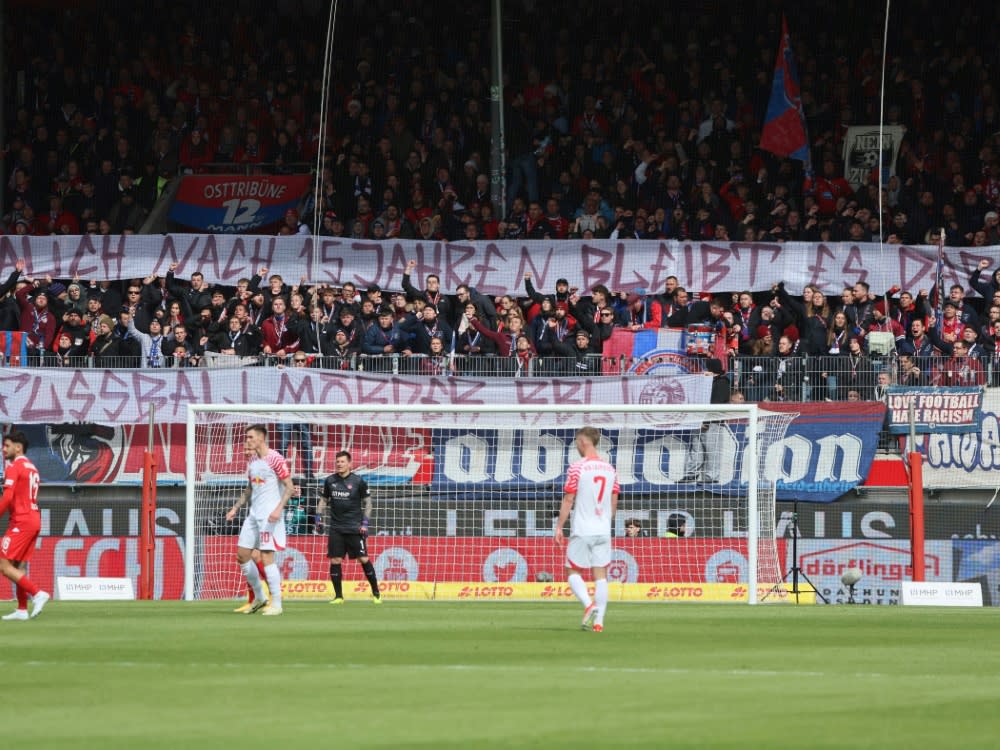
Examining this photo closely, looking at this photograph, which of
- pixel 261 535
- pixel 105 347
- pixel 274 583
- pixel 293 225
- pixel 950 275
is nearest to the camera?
pixel 274 583

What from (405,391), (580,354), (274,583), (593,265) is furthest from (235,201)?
(274,583)

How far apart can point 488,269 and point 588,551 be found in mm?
12396

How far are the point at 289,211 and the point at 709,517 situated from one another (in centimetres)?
1096

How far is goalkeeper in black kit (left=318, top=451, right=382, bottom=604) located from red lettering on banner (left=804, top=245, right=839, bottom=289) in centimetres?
888

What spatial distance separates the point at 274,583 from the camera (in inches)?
748

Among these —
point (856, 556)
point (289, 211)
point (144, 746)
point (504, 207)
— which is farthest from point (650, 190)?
point (144, 746)

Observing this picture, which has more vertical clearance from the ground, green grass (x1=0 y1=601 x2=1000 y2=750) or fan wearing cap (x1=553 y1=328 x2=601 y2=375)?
fan wearing cap (x1=553 y1=328 x2=601 y2=375)

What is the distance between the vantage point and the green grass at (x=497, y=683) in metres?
8.69

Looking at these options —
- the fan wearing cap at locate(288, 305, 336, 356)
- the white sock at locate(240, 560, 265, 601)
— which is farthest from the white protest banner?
the white sock at locate(240, 560, 265, 601)

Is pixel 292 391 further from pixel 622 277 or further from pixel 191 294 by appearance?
pixel 622 277

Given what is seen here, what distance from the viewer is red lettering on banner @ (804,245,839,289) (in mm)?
27312

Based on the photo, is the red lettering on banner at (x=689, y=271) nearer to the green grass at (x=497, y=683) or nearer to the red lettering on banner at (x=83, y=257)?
the red lettering on banner at (x=83, y=257)

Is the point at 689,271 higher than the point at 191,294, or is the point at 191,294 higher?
the point at 689,271

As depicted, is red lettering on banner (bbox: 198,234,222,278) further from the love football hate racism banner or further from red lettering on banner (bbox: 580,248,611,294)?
red lettering on banner (bbox: 580,248,611,294)
